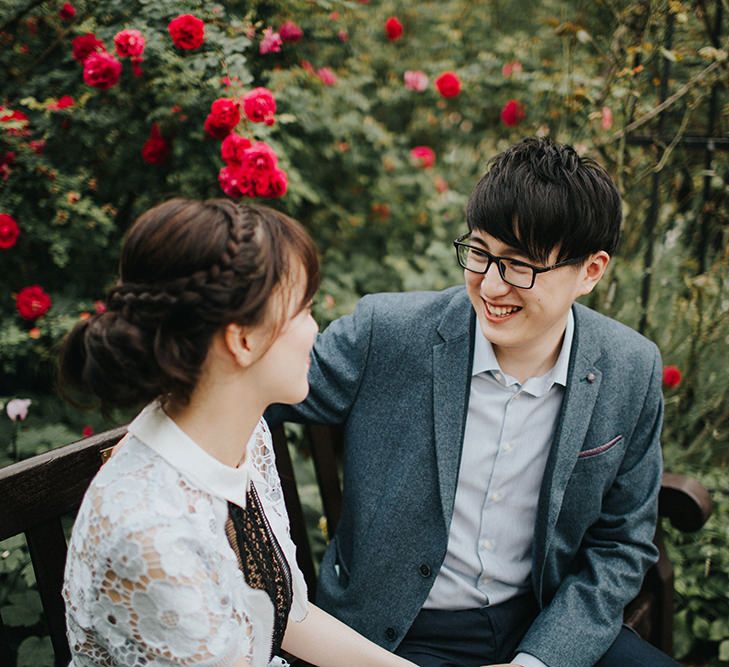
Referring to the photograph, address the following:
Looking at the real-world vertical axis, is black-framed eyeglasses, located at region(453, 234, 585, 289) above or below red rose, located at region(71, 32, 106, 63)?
below

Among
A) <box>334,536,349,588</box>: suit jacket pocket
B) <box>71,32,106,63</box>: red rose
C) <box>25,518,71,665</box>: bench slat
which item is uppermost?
<box>71,32,106,63</box>: red rose

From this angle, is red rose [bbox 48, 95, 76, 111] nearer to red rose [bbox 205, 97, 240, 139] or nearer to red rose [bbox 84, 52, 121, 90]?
red rose [bbox 84, 52, 121, 90]

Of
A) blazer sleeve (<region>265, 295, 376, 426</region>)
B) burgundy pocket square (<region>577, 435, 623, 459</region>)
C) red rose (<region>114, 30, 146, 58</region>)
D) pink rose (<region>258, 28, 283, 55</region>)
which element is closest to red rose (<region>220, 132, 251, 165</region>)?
red rose (<region>114, 30, 146, 58</region>)

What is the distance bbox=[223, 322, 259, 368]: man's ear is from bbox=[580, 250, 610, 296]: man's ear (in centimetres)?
88

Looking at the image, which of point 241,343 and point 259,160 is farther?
point 259,160

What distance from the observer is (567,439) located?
183 centimetres

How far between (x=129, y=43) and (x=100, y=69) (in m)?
0.14

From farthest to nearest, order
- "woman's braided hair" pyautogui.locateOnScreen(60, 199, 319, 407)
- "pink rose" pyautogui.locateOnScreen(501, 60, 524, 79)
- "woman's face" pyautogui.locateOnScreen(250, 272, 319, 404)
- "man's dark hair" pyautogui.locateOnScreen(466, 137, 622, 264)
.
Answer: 1. "pink rose" pyautogui.locateOnScreen(501, 60, 524, 79)
2. "man's dark hair" pyautogui.locateOnScreen(466, 137, 622, 264)
3. "woman's face" pyautogui.locateOnScreen(250, 272, 319, 404)
4. "woman's braided hair" pyautogui.locateOnScreen(60, 199, 319, 407)

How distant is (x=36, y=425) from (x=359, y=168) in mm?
1842

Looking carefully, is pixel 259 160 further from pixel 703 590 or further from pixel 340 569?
pixel 703 590

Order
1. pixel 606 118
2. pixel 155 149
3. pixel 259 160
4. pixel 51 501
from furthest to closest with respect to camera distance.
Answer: pixel 606 118 → pixel 155 149 → pixel 259 160 → pixel 51 501

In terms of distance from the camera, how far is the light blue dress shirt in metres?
1.88

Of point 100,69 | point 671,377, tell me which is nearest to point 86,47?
point 100,69

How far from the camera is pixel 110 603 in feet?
3.89
